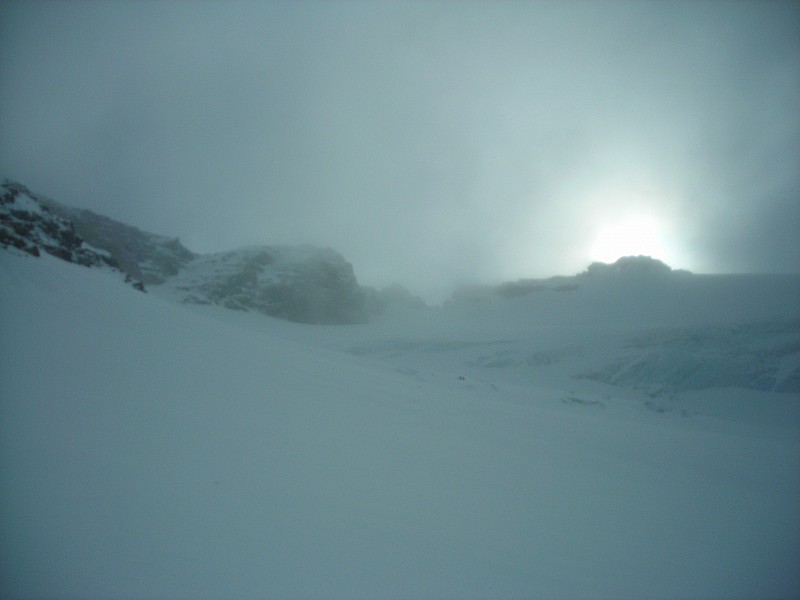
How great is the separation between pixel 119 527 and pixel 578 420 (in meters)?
9.22

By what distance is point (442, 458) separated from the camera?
4680mm

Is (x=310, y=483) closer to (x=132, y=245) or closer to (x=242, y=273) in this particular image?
(x=242, y=273)

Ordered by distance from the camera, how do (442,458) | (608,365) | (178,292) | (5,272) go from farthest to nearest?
(178,292), (608,365), (5,272), (442,458)

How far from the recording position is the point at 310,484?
11.3 ft

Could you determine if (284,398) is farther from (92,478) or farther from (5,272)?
(5,272)

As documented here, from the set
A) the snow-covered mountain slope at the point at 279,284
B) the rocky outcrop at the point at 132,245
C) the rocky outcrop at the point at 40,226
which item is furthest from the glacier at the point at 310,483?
the rocky outcrop at the point at 132,245

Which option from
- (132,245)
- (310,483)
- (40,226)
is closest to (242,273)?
(132,245)

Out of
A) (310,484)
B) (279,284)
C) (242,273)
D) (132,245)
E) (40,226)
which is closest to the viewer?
(310,484)

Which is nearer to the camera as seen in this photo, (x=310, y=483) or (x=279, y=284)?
(x=310, y=483)

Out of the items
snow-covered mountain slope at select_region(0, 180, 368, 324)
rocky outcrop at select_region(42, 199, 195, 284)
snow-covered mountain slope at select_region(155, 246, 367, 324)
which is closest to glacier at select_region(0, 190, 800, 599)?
snow-covered mountain slope at select_region(155, 246, 367, 324)

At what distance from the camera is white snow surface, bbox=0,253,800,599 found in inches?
96.1

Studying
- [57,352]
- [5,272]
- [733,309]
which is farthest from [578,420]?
[733,309]

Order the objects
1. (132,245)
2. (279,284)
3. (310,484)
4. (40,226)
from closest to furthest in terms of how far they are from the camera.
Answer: (310,484)
(40,226)
(279,284)
(132,245)

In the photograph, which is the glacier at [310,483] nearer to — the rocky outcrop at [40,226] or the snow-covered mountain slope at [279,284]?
the rocky outcrop at [40,226]
